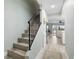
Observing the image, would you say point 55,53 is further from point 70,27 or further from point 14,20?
point 14,20

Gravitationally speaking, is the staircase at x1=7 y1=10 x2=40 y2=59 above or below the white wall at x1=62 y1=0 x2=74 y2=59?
below

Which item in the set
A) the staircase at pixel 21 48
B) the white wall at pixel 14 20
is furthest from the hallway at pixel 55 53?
the white wall at pixel 14 20

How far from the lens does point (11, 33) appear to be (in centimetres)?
403

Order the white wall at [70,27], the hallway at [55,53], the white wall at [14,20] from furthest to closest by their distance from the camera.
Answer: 1. the hallway at [55,53]
2. the white wall at [14,20]
3. the white wall at [70,27]

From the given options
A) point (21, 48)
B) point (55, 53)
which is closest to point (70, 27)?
point (21, 48)

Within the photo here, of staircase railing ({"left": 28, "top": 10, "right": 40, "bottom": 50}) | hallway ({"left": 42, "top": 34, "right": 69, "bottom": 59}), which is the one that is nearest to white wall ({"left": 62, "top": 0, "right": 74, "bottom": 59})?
hallway ({"left": 42, "top": 34, "right": 69, "bottom": 59})

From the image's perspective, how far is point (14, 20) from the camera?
13.9 ft

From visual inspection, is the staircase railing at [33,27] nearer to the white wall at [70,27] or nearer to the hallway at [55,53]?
the hallway at [55,53]

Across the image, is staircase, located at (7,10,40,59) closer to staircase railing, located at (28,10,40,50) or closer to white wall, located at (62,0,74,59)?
staircase railing, located at (28,10,40,50)

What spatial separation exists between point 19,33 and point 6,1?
1608 millimetres

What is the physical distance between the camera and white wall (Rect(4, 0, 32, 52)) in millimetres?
3814

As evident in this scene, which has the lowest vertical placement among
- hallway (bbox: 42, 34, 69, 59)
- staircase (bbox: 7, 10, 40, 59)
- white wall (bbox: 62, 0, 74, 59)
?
hallway (bbox: 42, 34, 69, 59)

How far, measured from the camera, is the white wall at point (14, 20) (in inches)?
150
